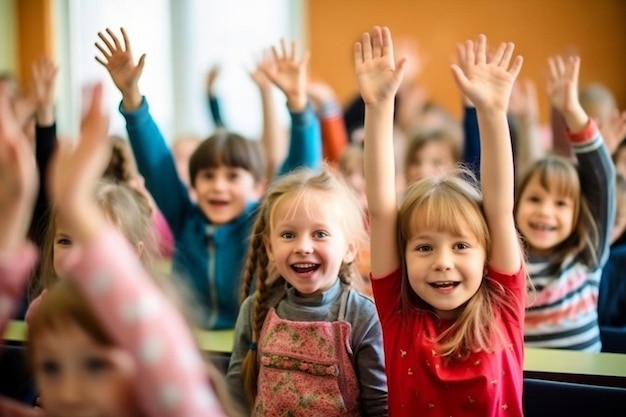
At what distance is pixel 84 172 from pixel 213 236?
5.30 ft

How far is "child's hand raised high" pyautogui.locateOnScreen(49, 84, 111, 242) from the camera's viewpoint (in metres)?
0.87

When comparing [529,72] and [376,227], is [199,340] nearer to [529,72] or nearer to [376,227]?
[376,227]

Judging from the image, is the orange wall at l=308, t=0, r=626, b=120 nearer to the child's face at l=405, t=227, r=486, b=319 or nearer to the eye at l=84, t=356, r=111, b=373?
the child's face at l=405, t=227, r=486, b=319

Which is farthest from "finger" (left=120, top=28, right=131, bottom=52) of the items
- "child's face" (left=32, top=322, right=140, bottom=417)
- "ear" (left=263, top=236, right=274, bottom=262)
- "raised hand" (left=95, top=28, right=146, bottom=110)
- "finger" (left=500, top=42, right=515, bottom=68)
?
"child's face" (left=32, top=322, right=140, bottom=417)

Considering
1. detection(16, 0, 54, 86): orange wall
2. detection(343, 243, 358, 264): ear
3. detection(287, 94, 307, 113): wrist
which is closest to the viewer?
detection(343, 243, 358, 264): ear

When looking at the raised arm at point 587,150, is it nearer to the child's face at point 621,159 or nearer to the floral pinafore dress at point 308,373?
the child's face at point 621,159

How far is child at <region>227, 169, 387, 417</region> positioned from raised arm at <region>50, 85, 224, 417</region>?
733 mm

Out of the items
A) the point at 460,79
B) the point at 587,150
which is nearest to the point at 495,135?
the point at 460,79

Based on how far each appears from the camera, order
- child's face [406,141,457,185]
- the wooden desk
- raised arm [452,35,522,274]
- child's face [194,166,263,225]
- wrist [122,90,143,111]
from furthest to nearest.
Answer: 1. child's face [406,141,457,185]
2. child's face [194,166,263,225]
3. wrist [122,90,143,111]
4. the wooden desk
5. raised arm [452,35,522,274]

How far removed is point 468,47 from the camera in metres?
1.51

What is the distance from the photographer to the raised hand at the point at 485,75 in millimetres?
1445

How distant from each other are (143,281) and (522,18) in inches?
235

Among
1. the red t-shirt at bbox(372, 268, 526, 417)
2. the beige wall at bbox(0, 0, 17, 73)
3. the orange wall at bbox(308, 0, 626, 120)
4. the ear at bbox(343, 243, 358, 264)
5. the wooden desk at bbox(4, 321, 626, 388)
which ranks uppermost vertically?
the orange wall at bbox(308, 0, 626, 120)

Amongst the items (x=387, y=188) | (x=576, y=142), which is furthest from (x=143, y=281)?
(x=576, y=142)
